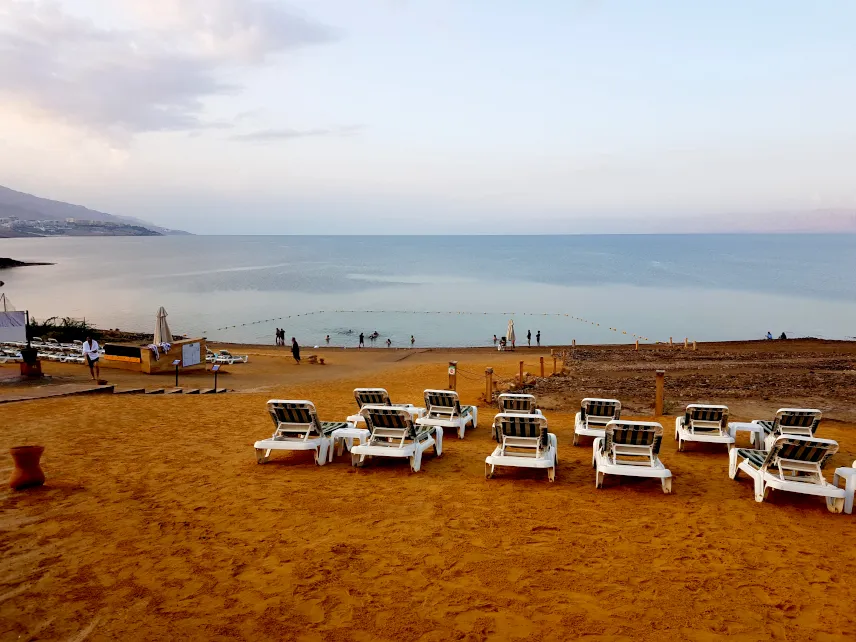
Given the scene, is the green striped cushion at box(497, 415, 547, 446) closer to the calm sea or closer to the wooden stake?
the wooden stake

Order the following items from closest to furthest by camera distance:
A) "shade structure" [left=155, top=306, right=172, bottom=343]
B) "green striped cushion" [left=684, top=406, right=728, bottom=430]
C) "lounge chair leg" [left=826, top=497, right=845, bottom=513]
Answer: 1. "lounge chair leg" [left=826, top=497, right=845, bottom=513]
2. "green striped cushion" [left=684, top=406, right=728, bottom=430]
3. "shade structure" [left=155, top=306, right=172, bottom=343]

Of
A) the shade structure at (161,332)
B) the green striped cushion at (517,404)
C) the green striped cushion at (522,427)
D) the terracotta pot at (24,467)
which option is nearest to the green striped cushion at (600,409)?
the green striped cushion at (517,404)

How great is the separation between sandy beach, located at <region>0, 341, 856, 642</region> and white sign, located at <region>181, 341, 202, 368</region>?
9422mm

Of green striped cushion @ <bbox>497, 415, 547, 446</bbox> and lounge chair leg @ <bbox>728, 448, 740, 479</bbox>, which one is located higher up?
green striped cushion @ <bbox>497, 415, 547, 446</bbox>

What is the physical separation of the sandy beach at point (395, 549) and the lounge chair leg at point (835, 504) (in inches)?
6.7

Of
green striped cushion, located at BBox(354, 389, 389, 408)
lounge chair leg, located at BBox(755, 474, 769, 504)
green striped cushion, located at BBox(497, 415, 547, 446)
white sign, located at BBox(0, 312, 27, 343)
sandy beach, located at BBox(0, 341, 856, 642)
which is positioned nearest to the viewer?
sandy beach, located at BBox(0, 341, 856, 642)

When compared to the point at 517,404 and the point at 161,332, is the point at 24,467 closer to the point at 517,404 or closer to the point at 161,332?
the point at 517,404

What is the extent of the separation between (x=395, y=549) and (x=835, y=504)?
15.3ft

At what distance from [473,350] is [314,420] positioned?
27560 millimetres

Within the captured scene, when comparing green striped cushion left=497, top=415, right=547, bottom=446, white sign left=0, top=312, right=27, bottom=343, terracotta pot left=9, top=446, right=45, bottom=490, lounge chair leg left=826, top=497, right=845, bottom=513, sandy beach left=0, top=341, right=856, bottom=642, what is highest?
white sign left=0, top=312, right=27, bottom=343

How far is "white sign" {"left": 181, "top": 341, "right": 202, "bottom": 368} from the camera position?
1891 centimetres

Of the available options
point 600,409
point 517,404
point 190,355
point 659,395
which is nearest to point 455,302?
point 190,355

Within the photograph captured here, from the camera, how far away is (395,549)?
203 inches

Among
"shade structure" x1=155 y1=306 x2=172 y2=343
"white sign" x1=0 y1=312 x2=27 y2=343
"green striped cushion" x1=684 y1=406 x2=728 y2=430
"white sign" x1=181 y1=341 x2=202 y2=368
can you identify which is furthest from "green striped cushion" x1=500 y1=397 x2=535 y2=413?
"white sign" x1=0 y1=312 x2=27 y2=343
